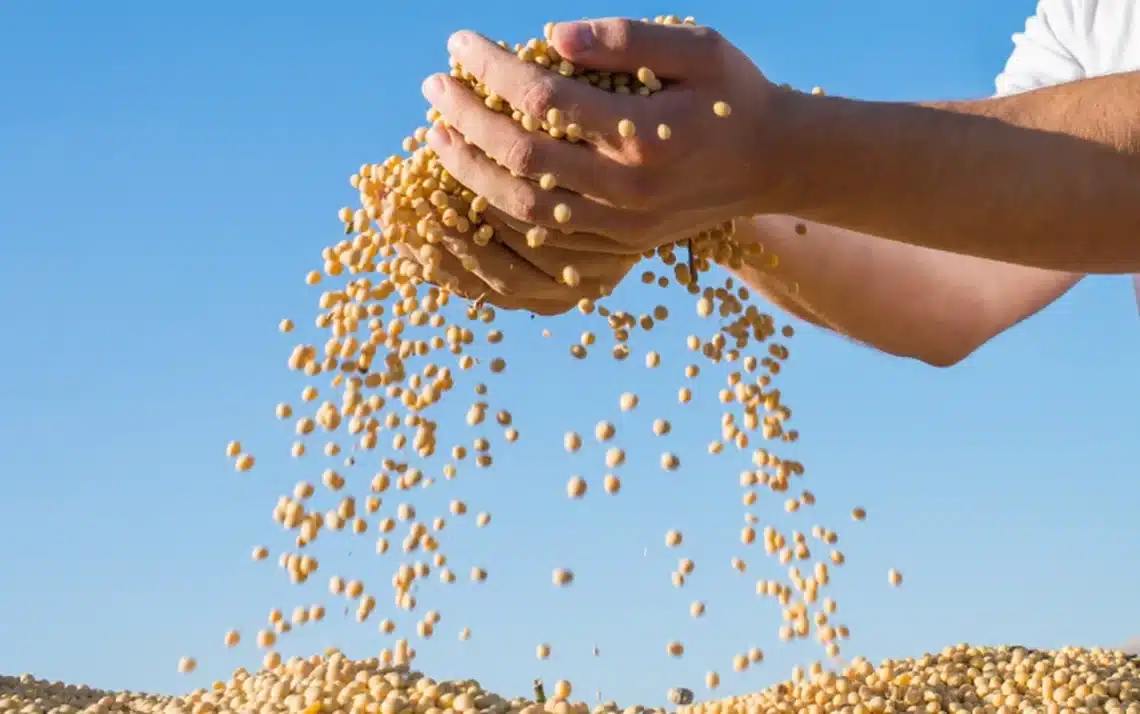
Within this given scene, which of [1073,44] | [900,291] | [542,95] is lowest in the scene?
[542,95]

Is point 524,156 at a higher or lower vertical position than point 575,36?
lower

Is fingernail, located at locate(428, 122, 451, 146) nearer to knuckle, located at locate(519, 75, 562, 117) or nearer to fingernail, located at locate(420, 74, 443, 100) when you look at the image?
fingernail, located at locate(420, 74, 443, 100)

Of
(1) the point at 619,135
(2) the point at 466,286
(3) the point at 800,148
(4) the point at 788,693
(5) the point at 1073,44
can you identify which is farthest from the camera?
(5) the point at 1073,44

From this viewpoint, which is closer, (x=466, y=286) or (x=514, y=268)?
(x=514, y=268)

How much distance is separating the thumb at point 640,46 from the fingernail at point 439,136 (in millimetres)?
236

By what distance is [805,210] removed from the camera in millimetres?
1846

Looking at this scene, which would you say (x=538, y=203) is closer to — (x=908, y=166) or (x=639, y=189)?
(x=639, y=189)

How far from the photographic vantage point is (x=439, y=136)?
1.79 meters

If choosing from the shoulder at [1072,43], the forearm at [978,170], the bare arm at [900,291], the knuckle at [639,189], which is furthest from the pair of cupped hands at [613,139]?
the shoulder at [1072,43]

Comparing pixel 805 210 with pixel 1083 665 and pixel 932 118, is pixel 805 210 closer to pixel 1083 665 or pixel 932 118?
pixel 932 118

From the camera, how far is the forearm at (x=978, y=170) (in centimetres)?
178

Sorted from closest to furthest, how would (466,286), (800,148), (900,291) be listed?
(800,148)
(466,286)
(900,291)

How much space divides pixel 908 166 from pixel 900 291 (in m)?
1.05

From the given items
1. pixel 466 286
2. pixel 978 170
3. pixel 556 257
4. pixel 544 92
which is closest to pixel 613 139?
pixel 544 92
